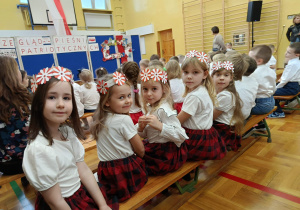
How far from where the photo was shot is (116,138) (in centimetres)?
125

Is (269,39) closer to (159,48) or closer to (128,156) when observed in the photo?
(159,48)

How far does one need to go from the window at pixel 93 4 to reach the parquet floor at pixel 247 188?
33.7ft

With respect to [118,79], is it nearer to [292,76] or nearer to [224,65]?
[224,65]

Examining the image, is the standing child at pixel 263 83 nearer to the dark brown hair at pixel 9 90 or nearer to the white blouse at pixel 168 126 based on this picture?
the white blouse at pixel 168 126

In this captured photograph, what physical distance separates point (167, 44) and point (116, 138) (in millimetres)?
9456

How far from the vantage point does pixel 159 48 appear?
10367mm

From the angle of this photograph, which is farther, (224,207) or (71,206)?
(224,207)

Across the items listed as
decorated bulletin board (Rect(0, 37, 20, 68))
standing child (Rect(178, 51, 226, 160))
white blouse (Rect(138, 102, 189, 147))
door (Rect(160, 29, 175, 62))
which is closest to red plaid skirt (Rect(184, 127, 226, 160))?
standing child (Rect(178, 51, 226, 160))

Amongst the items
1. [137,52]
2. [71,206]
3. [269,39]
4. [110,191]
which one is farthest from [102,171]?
[137,52]

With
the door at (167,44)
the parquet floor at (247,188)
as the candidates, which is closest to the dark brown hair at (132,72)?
the parquet floor at (247,188)

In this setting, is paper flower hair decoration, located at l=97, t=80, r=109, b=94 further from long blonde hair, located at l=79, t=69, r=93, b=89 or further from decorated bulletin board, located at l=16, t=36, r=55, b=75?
decorated bulletin board, located at l=16, t=36, r=55, b=75

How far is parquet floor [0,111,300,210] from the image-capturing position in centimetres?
168

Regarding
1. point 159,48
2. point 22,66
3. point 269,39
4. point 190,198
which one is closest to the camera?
point 190,198

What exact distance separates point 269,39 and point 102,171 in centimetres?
730
